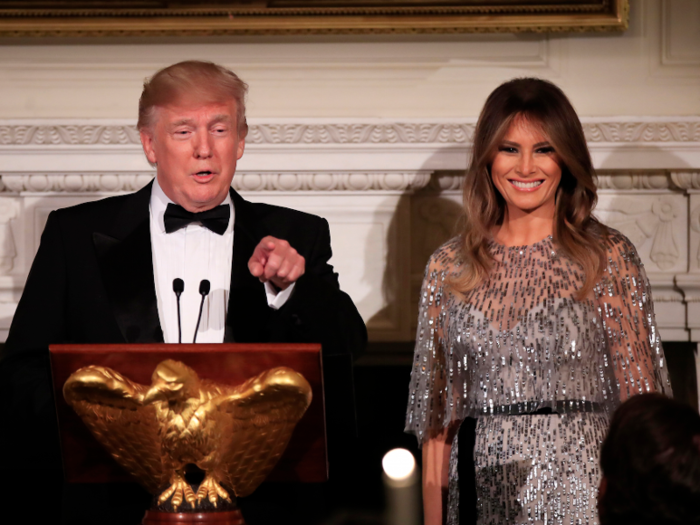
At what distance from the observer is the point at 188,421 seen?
1310mm

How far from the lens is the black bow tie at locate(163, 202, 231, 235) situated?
6.47 feet

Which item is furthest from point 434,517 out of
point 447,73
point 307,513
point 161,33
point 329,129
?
point 161,33

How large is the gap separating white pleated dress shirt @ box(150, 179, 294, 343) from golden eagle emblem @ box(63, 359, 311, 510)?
56 cm

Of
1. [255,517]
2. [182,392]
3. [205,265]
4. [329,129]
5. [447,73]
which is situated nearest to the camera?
[182,392]

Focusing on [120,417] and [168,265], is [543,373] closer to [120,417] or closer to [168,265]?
[168,265]

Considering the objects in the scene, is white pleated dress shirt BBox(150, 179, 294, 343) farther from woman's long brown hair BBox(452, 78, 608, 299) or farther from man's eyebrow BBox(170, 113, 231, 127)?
woman's long brown hair BBox(452, 78, 608, 299)

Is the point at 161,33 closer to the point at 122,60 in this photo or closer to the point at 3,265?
the point at 122,60

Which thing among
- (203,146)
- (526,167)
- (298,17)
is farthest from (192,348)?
(298,17)

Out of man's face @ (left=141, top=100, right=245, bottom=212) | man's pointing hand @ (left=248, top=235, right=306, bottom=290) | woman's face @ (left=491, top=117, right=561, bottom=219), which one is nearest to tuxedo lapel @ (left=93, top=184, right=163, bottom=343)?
man's face @ (left=141, top=100, right=245, bottom=212)

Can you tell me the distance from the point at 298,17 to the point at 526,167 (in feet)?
3.50

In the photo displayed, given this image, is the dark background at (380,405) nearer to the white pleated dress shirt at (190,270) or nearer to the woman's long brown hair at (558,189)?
the woman's long brown hair at (558,189)

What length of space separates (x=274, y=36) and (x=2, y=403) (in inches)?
60.3

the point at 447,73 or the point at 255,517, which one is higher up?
the point at 447,73

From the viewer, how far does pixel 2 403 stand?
1.80 metres
